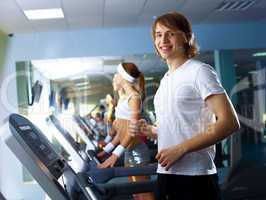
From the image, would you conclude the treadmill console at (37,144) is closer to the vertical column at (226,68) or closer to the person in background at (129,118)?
the person in background at (129,118)

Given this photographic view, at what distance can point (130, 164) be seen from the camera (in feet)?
9.21

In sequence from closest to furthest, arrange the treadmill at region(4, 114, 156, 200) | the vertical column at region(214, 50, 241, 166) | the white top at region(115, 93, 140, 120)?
1. the treadmill at region(4, 114, 156, 200)
2. the white top at region(115, 93, 140, 120)
3. the vertical column at region(214, 50, 241, 166)

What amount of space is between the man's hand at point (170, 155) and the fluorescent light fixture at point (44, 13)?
4057 millimetres

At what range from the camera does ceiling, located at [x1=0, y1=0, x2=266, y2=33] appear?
15.7 ft

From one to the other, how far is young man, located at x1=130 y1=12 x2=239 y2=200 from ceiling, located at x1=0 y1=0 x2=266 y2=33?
356cm

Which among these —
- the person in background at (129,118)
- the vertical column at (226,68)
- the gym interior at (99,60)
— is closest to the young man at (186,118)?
the person in background at (129,118)

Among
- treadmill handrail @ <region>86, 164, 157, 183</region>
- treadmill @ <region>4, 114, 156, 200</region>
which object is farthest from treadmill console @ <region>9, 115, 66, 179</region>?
treadmill handrail @ <region>86, 164, 157, 183</region>

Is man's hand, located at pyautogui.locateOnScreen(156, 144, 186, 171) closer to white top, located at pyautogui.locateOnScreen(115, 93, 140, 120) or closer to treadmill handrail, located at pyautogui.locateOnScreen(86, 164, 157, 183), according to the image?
treadmill handrail, located at pyautogui.locateOnScreen(86, 164, 157, 183)

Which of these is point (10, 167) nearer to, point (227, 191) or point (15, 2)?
point (15, 2)

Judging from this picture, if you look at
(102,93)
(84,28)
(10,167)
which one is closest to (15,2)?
(84,28)

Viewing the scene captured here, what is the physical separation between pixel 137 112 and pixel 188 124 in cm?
147

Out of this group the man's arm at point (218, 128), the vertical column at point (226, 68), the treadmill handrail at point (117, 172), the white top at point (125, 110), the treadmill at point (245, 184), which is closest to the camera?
the man's arm at point (218, 128)

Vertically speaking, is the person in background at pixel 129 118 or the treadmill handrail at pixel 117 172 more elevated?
the person in background at pixel 129 118

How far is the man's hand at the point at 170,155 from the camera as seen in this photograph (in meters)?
1.18
